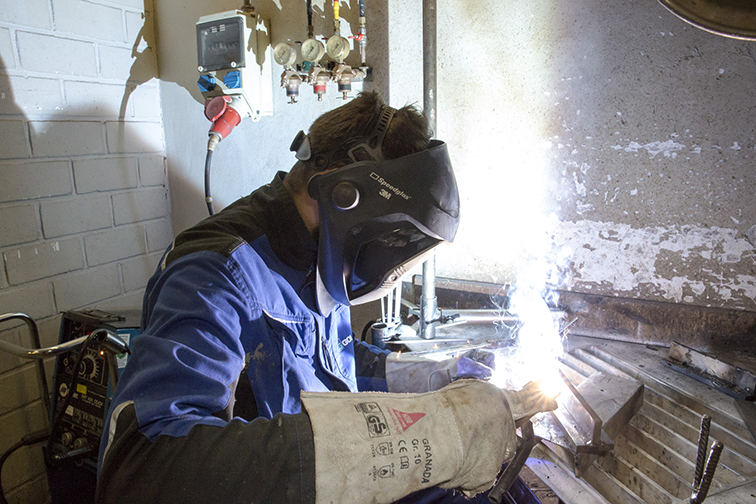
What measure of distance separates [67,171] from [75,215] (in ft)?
0.69

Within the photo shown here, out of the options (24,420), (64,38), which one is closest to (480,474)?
(24,420)

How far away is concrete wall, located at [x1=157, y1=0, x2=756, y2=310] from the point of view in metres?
1.64

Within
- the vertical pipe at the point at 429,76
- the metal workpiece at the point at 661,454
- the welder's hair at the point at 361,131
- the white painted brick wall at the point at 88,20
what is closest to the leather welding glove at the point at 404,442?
the metal workpiece at the point at 661,454

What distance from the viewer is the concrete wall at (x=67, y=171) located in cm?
203

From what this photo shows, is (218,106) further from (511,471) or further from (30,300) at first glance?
(511,471)

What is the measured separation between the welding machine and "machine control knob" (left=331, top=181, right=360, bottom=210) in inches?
45.3

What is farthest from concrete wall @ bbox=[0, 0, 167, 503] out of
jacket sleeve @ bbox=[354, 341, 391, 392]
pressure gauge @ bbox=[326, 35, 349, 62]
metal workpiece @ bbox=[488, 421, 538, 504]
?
metal workpiece @ bbox=[488, 421, 538, 504]

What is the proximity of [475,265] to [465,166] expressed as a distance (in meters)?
0.45

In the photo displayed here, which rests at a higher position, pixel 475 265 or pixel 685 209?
pixel 685 209

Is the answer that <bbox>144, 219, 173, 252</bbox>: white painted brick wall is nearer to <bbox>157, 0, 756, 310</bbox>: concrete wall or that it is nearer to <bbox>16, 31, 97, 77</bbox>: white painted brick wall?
<bbox>16, 31, 97, 77</bbox>: white painted brick wall

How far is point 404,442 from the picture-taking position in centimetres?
79

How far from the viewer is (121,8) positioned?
2.36m

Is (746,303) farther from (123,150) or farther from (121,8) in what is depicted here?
(121,8)

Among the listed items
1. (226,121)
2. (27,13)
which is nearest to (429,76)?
(226,121)
